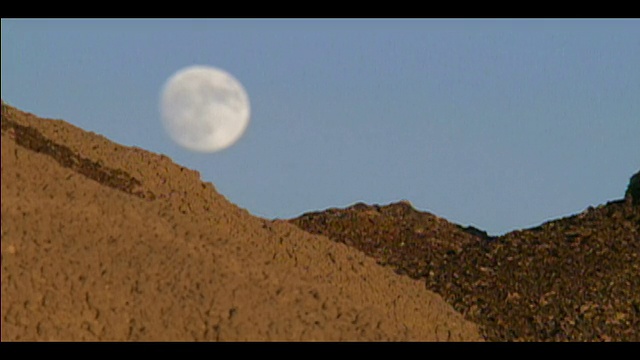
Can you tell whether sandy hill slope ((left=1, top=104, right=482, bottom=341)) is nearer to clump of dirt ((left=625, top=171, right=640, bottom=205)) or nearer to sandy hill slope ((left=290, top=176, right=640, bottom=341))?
sandy hill slope ((left=290, top=176, right=640, bottom=341))

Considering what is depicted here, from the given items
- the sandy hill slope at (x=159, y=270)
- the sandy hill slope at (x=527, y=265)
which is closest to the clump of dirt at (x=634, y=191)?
the sandy hill slope at (x=527, y=265)

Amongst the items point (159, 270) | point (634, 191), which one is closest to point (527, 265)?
point (634, 191)

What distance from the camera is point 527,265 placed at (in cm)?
2466

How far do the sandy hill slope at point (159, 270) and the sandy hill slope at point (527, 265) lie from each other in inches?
49.7

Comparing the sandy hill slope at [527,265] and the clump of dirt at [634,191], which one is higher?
the clump of dirt at [634,191]

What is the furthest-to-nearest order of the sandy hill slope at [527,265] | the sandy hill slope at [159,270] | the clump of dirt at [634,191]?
the clump of dirt at [634,191]
the sandy hill slope at [527,265]
the sandy hill slope at [159,270]

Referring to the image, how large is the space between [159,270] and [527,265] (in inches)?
400

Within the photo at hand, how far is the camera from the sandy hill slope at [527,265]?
22188 millimetres

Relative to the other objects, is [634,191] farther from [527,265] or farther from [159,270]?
[159,270]

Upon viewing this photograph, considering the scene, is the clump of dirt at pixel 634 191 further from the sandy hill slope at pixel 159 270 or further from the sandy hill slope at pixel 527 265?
the sandy hill slope at pixel 159 270

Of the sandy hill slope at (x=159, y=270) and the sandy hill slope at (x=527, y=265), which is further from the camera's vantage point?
the sandy hill slope at (x=527, y=265)

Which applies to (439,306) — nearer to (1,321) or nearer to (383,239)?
(383,239)

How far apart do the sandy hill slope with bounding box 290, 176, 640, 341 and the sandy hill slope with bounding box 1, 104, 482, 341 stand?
1.26 meters

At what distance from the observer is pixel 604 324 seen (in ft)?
73.1
